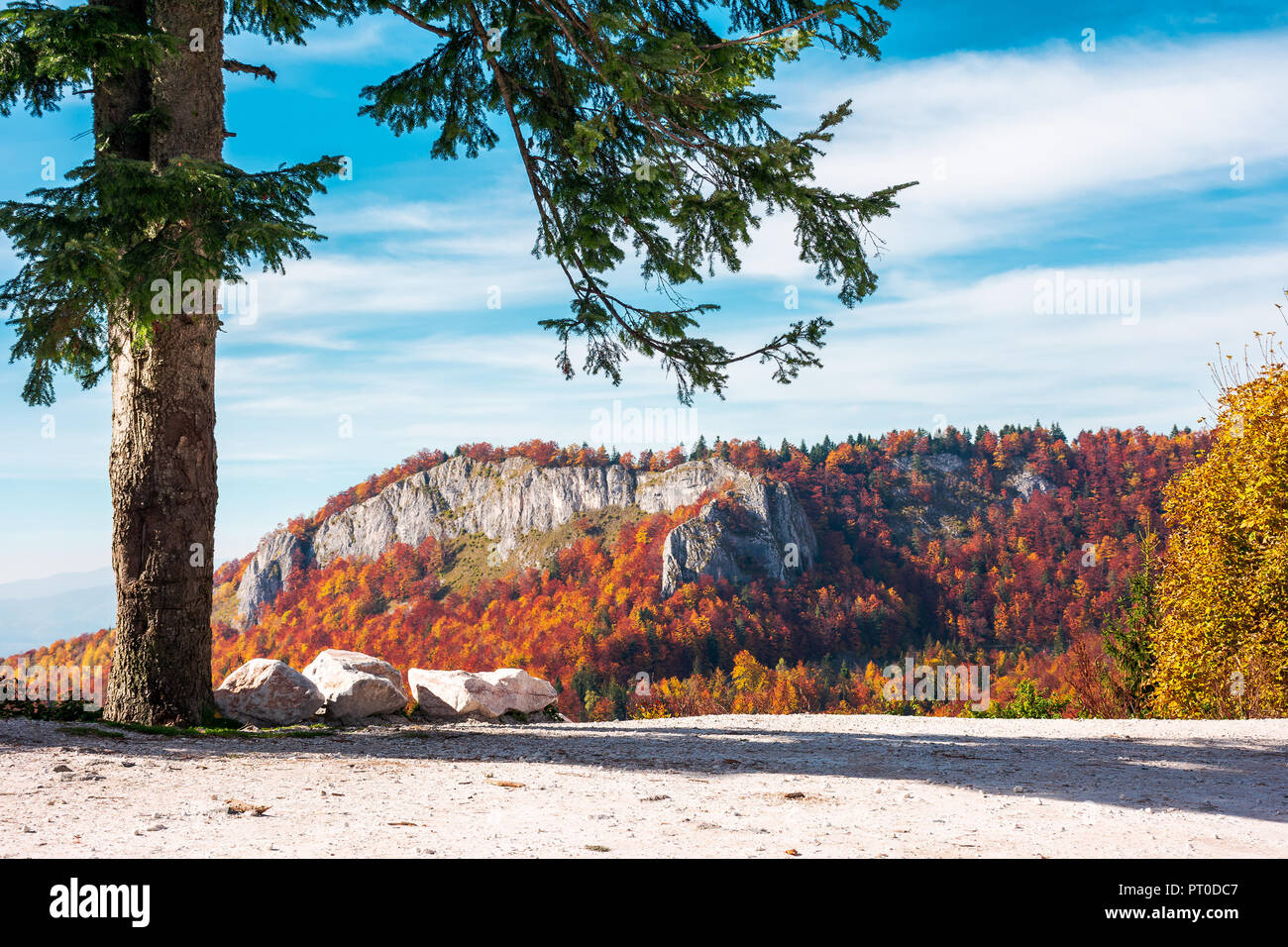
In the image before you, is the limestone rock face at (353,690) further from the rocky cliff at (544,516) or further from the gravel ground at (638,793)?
the rocky cliff at (544,516)

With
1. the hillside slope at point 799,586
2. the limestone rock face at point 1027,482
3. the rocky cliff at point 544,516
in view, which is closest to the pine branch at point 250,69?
the hillside slope at point 799,586

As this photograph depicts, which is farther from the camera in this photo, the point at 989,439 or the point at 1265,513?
the point at 989,439

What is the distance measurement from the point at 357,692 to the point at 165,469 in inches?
131

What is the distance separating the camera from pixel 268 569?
142 metres

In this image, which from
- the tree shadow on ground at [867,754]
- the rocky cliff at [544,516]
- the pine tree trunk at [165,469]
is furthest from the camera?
the rocky cliff at [544,516]

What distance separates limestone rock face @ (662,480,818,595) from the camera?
98688mm

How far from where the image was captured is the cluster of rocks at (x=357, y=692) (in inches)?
376

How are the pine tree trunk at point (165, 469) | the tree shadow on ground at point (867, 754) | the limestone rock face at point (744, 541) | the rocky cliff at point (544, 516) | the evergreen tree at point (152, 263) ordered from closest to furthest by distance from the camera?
the tree shadow on ground at point (867, 754) → the evergreen tree at point (152, 263) → the pine tree trunk at point (165, 469) → the limestone rock face at point (744, 541) → the rocky cliff at point (544, 516)

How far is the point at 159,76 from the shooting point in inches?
338

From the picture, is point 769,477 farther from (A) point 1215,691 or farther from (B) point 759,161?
(B) point 759,161

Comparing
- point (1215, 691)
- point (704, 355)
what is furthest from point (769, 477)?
point (704, 355)

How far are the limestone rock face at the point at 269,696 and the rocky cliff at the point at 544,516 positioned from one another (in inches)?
3385

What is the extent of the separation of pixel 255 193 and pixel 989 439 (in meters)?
109

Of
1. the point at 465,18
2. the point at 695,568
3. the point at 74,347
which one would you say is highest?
the point at 465,18
